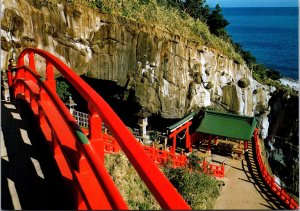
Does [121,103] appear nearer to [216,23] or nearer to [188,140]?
[188,140]

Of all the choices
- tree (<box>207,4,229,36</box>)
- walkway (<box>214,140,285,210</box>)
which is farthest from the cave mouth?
tree (<box>207,4,229,36</box>)

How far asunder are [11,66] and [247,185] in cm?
746

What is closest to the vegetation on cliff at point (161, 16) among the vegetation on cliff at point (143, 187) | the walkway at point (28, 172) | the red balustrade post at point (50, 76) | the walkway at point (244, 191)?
the walkway at point (244, 191)

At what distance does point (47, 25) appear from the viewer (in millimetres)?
10070

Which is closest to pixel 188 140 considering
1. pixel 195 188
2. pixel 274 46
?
pixel 195 188

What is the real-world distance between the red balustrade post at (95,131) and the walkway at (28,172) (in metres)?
0.64

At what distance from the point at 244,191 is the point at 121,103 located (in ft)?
19.0

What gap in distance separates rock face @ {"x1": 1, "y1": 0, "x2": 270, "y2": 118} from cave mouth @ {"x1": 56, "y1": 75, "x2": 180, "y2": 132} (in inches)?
18.5

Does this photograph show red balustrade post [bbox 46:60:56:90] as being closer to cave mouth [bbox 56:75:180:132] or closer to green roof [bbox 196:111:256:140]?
cave mouth [bbox 56:75:180:132]

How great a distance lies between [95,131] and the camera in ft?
5.26

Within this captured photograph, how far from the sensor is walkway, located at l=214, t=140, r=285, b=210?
8.49 m

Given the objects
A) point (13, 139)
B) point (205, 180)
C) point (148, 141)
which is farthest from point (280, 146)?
point (13, 139)

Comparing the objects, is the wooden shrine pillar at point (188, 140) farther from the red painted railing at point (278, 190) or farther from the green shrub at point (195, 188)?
the green shrub at point (195, 188)

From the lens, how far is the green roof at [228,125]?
470 inches
